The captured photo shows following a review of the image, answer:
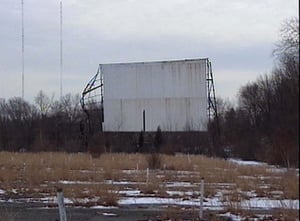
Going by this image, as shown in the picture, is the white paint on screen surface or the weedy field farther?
the white paint on screen surface

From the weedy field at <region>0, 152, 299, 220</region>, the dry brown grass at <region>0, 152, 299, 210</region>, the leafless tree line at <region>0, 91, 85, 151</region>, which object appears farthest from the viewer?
the leafless tree line at <region>0, 91, 85, 151</region>

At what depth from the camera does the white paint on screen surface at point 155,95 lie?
204 feet

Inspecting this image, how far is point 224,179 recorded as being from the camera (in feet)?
87.9

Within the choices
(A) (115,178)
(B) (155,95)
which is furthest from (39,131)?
(A) (115,178)

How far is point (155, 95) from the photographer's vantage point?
64.0 meters

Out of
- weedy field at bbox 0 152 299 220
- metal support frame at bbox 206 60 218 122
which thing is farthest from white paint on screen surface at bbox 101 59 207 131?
weedy field at bbox 0 152 299 220

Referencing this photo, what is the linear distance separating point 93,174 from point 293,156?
27.1 meters

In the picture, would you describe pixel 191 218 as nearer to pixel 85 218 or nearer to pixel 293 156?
pixel 85 218

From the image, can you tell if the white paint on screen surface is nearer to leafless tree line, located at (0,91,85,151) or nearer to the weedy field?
leafless tree line, located at (0,91,85,151)

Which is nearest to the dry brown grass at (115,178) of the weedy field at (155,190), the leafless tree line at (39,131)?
the weedy field at (155,190)

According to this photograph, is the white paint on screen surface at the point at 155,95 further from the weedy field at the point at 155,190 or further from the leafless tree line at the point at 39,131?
the weedy field at the point at 155,190

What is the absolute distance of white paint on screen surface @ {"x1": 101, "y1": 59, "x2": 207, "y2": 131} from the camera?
204ft

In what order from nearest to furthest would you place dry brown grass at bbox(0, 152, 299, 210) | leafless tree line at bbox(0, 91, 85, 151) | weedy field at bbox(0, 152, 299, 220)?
weedy field at bbox(0, 152, 299, 220)
dry brown grass at bbox(0, 152, 299, 210)
leafless tree line at bbox(0, 91, 85, 151)

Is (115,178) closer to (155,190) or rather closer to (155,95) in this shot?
(155,190)
